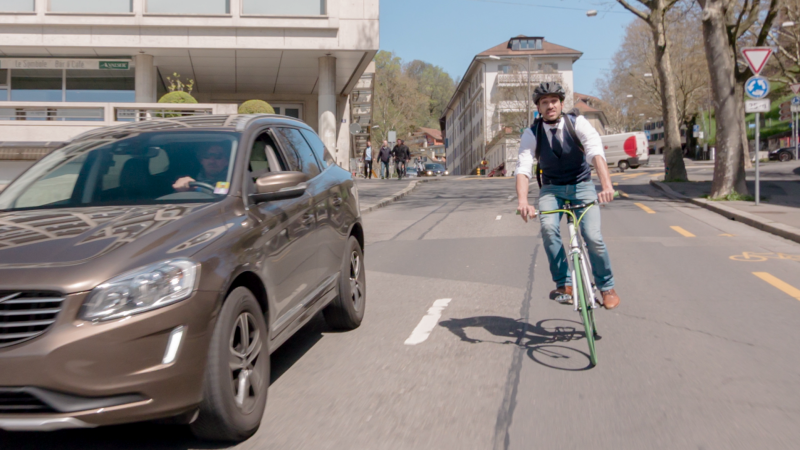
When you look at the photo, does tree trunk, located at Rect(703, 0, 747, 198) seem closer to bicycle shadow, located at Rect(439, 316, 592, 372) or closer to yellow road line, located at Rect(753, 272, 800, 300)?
yellow road line, located at Rect(753, 272, 800, 300)

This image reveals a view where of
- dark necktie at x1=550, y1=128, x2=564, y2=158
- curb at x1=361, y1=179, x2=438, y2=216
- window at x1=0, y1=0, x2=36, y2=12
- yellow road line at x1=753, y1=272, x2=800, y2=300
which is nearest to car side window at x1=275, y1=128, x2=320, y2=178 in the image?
dark necktie at x1=550, y1=128, x2=564, y2=158

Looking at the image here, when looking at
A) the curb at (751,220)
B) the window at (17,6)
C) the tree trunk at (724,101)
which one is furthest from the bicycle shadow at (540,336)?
the window at (17,6)

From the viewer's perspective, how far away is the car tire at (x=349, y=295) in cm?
582

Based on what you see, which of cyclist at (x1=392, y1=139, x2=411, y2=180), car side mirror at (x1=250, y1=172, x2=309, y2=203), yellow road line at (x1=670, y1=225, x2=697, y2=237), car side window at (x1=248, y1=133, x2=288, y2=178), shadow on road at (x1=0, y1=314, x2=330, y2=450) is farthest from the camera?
cyclist at (x1=392, y1=139, x2=411, y2=180)

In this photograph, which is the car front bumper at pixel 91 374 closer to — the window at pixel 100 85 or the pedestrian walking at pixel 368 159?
the window at pixel 100 85

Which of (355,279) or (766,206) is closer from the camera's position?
(355,279)

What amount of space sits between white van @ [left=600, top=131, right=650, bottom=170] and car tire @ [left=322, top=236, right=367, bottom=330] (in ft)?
161

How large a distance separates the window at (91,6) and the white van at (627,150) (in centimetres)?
3662

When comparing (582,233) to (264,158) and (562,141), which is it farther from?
(264,158)

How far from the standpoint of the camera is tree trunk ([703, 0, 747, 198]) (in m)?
18.3

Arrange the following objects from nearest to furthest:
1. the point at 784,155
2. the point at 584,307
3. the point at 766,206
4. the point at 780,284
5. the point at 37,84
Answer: the point at 584,307 < the point at 780,284 < the point at 766,206 < the point at 37,84 < the point at 784,155

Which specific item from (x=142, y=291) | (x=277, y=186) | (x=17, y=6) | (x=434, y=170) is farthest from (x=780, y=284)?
(x=434, y=170)

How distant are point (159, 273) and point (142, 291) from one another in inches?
4.7

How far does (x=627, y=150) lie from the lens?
174ft
